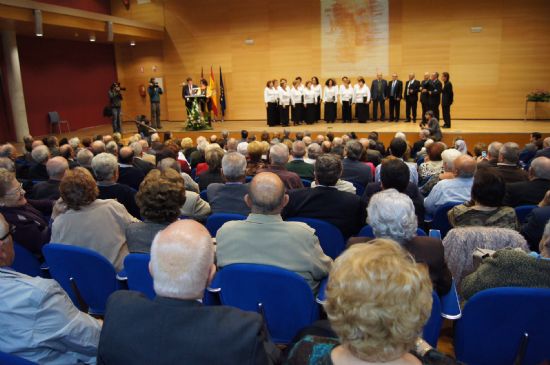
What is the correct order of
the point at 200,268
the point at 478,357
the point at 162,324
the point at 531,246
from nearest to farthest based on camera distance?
the point at 162,324
the point at 200,268
the point at 478,357
the point at 531,246

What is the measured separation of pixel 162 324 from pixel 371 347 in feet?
2.02

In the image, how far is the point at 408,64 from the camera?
1334 cm

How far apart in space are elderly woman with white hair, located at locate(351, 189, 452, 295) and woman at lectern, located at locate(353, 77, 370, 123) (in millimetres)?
10813

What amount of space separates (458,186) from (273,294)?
235 centimetres

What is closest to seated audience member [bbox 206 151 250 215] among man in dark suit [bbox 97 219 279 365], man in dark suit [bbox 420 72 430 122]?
man in dark suit [bbox 97 219 279 365]

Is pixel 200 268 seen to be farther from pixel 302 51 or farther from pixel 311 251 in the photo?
pixel 302 51

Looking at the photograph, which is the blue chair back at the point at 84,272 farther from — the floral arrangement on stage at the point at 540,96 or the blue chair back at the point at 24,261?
the floral arrangement on stage at the point at 540,96

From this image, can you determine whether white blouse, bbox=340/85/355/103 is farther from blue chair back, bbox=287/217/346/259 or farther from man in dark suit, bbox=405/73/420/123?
blue chair back, bbox=287/217/346/259

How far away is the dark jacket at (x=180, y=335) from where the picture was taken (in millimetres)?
1306

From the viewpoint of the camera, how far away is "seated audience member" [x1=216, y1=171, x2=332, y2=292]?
236 cm

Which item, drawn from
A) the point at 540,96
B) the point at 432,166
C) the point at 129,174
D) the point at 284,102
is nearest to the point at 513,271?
the point at 432,166

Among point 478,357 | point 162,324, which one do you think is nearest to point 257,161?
point 478,357

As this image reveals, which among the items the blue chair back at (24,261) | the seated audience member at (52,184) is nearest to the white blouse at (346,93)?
the seated audience member at (52,184)

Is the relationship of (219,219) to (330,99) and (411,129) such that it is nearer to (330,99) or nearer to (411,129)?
(411,129)
